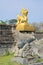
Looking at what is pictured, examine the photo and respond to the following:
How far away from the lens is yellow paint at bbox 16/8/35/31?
741 inches

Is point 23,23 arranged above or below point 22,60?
above

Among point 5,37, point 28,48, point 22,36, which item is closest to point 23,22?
point 22,36

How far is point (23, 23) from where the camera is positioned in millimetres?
19344

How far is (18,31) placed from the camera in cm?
1802

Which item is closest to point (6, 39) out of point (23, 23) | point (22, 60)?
point (23, 23)

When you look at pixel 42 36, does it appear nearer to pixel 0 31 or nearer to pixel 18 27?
pixel 18 27

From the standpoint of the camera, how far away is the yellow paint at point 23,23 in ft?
61.7

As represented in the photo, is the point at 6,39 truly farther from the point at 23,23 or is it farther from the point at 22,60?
the point at 22,60

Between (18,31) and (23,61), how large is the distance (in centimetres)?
842

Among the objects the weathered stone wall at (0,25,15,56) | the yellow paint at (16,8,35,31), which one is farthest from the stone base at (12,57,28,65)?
the yellow paint at (16,8,35,31)

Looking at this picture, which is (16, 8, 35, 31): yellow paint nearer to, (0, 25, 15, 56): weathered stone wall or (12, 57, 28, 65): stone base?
(0, 25, 15, 56): weathered stone wall

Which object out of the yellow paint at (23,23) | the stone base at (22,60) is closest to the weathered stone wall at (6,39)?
the yellow paint at (23,23)

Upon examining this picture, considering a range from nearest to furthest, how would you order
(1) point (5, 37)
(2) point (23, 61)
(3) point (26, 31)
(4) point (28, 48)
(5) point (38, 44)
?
(2) point (23, 61) < (4) point (28, 48) < (5) point (38, 44) < (1) point (5, 37) < (3) point (26, 31)

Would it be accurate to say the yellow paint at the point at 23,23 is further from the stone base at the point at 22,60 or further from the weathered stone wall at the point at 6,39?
the stone base at the point at 22,60
